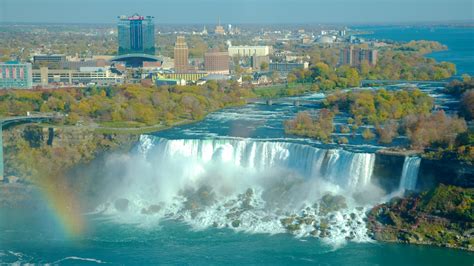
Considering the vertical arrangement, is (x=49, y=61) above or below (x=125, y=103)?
below

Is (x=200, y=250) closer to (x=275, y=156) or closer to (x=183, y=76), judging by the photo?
(x=275, y=156)

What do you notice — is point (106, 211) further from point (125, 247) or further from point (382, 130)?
point (382, 130)

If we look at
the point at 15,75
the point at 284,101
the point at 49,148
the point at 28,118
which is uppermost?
the point at 28,118

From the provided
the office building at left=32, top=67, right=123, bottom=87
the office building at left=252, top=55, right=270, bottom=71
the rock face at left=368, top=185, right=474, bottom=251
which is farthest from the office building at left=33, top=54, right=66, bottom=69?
the rock face at left=368, top=185, right=474, bottom=251

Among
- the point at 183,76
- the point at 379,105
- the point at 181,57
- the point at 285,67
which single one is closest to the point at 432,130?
the point at 379,105

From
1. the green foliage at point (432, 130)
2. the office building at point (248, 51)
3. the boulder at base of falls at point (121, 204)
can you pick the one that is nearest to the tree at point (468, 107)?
the green foliage at point (432, 130)

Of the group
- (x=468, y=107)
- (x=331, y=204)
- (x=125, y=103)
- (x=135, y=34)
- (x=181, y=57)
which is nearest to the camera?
(x=331, y=204)

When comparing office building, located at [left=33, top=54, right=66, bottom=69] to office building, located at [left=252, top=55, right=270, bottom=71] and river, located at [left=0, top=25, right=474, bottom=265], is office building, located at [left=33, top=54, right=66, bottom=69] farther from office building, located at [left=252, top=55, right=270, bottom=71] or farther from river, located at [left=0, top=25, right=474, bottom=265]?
river, located at [left=0, top=25, right=474, bottom=265]

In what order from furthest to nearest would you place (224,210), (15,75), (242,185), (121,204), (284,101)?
1. (15,75)
2. (284,101)
3. (242,185)
4. (121,204)
5. (224,210)
